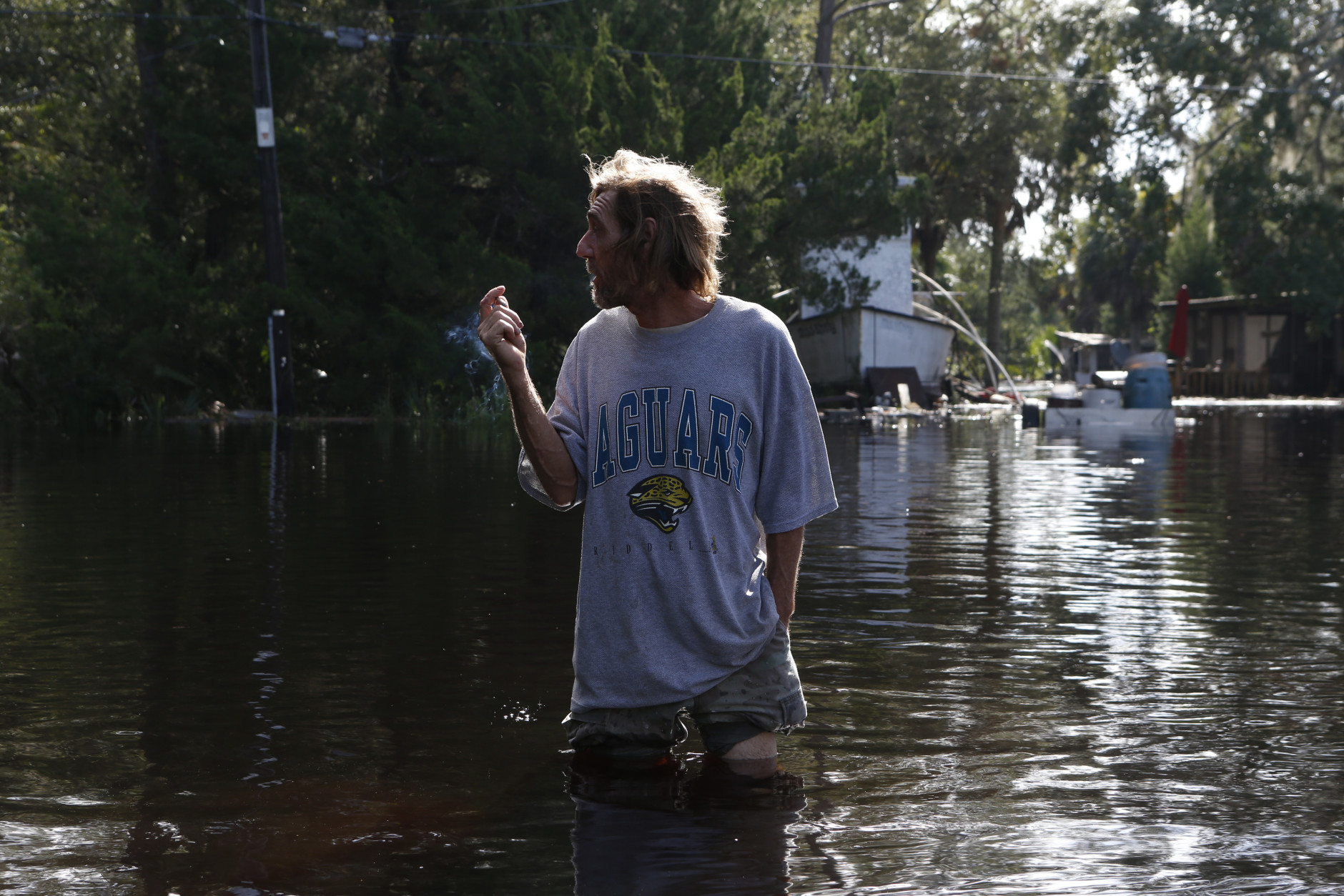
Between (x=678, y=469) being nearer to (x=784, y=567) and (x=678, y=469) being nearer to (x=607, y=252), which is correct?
(x=784, y=567)

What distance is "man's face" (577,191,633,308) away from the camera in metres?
3.97

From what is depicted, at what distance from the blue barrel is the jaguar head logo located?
26.1 m

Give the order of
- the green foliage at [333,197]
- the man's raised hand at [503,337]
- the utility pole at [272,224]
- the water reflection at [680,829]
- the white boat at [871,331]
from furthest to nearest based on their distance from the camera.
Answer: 1. the white boat at [871,331]
2. the green foliage at [333,197]
3. the utility pole at [272,224]
4. the man's raised hand at [503,337]
5. the water reflection at [680,829]

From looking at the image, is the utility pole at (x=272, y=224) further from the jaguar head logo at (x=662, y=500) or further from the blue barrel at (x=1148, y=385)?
the jaguar head logo at (x=662, y=500)

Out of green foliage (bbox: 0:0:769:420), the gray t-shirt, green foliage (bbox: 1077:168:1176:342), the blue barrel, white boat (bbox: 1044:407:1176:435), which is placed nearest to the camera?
the gray t-shirt

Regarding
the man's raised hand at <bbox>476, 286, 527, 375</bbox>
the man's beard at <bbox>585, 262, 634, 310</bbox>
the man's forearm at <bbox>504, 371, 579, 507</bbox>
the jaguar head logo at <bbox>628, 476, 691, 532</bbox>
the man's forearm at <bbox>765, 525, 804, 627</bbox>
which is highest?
the man's beard at <bbox>585, 262, 634, 310</bbox>

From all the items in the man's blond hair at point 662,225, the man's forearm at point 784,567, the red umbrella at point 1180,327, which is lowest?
the man's forearm at point 784,567

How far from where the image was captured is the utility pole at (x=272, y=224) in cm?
2750

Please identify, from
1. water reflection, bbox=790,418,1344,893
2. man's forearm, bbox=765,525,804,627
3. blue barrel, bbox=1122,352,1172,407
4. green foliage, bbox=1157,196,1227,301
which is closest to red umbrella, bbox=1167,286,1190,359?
blue barrel, bbox=1122,352,1172,407

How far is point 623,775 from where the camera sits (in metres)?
4.58

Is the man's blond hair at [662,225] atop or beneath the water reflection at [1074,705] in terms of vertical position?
atop

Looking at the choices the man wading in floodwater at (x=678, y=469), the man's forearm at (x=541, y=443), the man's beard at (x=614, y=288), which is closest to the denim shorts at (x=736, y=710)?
the man wading in floodwater at (x=678, y=469)

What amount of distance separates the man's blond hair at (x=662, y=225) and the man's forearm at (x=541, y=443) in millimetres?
393

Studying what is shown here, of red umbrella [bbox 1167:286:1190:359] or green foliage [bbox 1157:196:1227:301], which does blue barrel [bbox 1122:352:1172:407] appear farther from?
green foliage [bbox 1157:196:1227:301]
